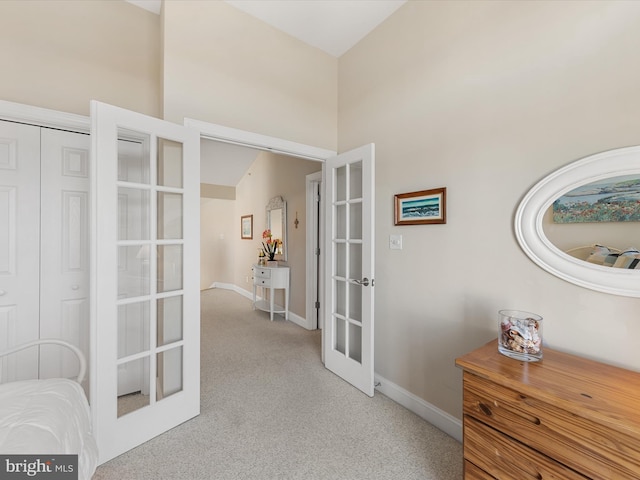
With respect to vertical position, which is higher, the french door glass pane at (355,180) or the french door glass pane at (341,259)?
the french door glass pane at (355,180)

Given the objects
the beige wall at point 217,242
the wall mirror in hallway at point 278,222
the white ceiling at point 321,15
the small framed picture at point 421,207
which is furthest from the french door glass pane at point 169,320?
the beige wall at point 217,242

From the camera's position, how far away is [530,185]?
4.96ft

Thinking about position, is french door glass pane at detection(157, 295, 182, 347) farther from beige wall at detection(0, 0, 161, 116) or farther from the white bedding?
beige wall at detection(0, 0, 161, 116)

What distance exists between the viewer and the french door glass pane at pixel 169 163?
191 cm

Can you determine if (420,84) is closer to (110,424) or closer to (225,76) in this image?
(225,76)

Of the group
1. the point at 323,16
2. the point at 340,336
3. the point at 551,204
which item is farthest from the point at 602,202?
the point at 323,16

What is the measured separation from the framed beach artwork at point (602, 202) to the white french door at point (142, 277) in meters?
2.16

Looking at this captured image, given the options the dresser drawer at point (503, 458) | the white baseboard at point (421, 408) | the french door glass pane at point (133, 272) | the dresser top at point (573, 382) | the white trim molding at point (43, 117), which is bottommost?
the white baseboard at point (421, 408)

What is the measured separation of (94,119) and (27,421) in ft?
4.76

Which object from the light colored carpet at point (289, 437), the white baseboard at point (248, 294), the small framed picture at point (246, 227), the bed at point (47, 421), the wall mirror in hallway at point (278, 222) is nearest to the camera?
the bed at point (47, 421)

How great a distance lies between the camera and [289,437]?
187cm

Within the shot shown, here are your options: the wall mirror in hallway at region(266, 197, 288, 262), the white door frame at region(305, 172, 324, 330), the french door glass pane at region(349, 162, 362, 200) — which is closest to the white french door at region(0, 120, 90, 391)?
the french door glass pane at region(349, 162, 362, 200)

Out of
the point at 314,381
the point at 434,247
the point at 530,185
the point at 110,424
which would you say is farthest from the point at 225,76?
the point at 314,381

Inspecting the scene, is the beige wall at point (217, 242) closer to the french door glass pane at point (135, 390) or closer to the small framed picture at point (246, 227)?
the small framed picture at point (246, 227)
